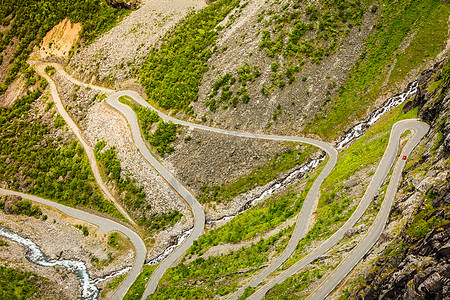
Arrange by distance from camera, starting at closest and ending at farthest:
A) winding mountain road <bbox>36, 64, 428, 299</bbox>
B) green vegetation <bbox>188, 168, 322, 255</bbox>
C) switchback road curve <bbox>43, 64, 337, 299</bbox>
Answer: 1. winding mountain road <bbox>36, 64, 428, 299</bbox>
2. switchback road curve <bbox>43, 64, 337, 299</bbox>
3. green vegetation <bbox>188, 168, 322, 255</bbox>

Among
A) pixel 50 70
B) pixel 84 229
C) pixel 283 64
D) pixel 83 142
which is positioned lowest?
pixel 84 229

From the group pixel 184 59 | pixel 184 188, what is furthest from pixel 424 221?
pixel 184 59

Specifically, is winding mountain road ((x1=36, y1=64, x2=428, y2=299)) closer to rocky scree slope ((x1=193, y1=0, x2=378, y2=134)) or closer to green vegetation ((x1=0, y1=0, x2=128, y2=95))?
rocky scree slope ((x1=193, y1=0, x2=378, y2=134))

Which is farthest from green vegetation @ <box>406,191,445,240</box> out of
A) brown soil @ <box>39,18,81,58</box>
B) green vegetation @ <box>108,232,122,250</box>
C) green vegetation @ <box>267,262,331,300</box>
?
brown soil @ <box>39,18,81,58</box>

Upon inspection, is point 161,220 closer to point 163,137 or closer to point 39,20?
point 163,137

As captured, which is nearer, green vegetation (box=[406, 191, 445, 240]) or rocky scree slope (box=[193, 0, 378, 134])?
green vegetation (box=[406, 191, 445, 240])

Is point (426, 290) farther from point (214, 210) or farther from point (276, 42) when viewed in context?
point (276, 42)

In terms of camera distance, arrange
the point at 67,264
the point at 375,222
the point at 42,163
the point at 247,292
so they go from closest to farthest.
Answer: the point at 375,222 < the point at 247,292 < the point at 67,264 < the point at 42,163
